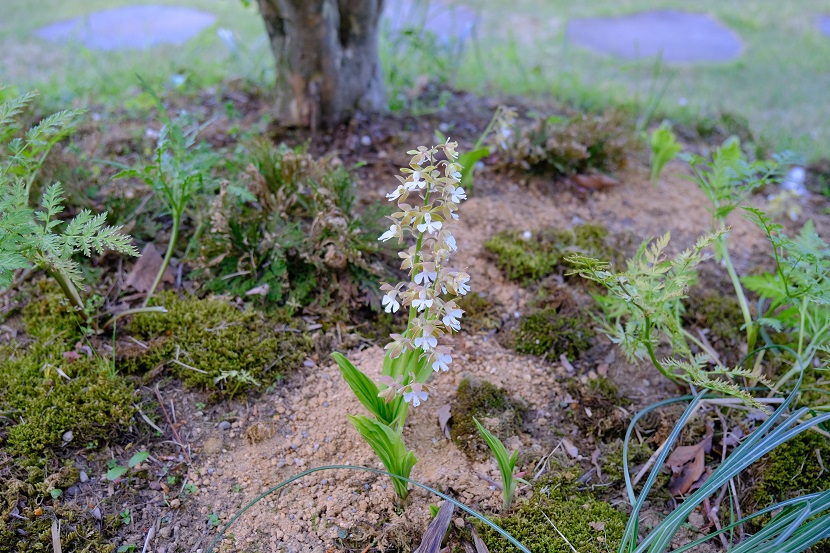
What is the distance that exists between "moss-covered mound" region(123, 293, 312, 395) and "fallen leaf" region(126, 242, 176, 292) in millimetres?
131

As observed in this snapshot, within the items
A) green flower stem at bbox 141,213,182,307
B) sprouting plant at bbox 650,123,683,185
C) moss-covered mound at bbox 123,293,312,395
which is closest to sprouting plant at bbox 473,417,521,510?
moss-covered mound at bbox 123,293,312,395

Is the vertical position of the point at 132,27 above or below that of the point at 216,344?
above

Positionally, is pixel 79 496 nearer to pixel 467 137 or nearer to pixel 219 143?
pixel 219 143

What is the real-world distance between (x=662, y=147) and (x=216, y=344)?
2.38 meters

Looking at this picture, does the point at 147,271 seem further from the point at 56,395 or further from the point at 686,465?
the point at 686,465

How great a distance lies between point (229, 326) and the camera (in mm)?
2283

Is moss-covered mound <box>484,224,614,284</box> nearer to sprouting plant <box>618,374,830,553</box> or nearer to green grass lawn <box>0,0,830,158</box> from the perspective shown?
sprouting plant <box>618,374,830,553</box>

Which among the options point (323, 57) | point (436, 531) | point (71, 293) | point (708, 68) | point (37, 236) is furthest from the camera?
point (708, 68)

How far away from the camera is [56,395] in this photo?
200 centimetres

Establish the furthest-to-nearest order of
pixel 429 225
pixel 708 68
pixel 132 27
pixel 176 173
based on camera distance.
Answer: pixel 132 27, pixel 708 68, pixel 176 173, pixel 429 225

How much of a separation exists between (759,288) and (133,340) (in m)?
2.39

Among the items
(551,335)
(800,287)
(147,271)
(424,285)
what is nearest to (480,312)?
(551,335)

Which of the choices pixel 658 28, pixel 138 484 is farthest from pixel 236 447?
pixel 658 28

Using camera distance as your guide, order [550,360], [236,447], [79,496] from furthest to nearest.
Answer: [550,360] < [236,447] < [79,496]
